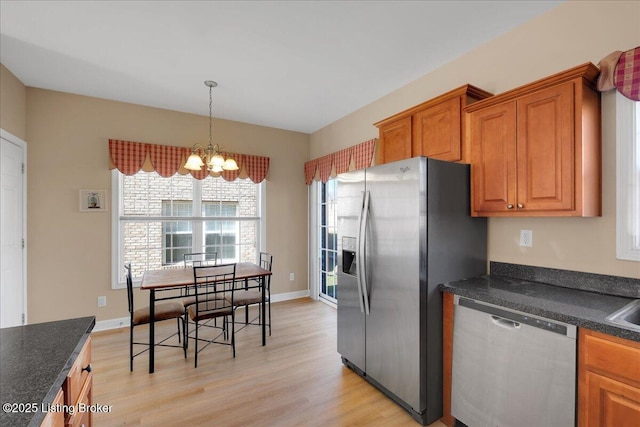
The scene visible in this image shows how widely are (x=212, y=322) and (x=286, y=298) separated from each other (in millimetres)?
1288

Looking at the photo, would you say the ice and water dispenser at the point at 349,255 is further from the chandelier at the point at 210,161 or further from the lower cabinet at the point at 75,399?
the lower cabinet at the point at 75,399

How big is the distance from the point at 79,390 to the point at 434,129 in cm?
265

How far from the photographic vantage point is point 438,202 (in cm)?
201

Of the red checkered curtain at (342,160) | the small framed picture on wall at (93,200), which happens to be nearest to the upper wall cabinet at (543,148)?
the red checkered curtain at (342,160)

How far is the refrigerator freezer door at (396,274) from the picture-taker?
1.98m

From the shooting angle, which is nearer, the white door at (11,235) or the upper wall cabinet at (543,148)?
the upper wall cabinet at (543,148)

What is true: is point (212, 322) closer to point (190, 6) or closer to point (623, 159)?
point (190, 6)

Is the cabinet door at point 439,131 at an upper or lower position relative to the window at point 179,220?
upper

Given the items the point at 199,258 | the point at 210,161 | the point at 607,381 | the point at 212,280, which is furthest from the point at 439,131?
the point at 199,258

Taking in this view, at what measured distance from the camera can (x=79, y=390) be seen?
121 cm

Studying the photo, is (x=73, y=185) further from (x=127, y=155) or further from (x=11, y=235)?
(x=11, y=235)

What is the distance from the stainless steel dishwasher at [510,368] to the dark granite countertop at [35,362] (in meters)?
1.95

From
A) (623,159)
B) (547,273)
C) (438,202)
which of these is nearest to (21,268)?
(438,202)

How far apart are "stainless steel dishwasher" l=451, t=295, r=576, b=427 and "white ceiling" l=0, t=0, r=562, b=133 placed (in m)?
1.98
